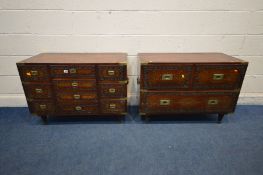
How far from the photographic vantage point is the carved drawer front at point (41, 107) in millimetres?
1969

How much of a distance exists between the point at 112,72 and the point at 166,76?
1.77 ft

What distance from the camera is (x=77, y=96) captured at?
1.94m

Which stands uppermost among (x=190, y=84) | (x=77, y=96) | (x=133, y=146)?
(x=190, y=84)

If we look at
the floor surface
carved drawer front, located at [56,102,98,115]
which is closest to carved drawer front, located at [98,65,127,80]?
carved drawer front, located at [56,102,98,115]

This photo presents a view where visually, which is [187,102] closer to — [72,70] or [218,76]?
[218,76]

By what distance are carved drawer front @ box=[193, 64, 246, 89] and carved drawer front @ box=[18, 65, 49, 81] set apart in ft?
4.90

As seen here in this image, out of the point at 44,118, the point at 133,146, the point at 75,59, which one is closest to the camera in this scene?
the point at 133,146

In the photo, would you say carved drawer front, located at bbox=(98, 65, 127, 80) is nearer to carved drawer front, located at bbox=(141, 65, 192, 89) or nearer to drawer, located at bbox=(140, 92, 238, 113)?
carved drawer front, located at bbox=(141, 65, 192, 89)

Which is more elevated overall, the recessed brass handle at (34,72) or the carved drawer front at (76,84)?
the recessed brass handle at (34,72)

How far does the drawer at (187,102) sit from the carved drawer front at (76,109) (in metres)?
0.55

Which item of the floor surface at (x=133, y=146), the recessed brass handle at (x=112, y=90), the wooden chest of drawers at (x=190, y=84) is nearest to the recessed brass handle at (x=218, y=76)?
the wooden chest of drawers at (x=190, y=84)

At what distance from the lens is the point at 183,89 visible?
1.93 m

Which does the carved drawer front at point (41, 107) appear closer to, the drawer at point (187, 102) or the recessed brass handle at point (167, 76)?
the drawer at point (187, 102)

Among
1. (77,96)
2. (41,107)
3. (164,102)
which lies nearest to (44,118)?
(41,107)
